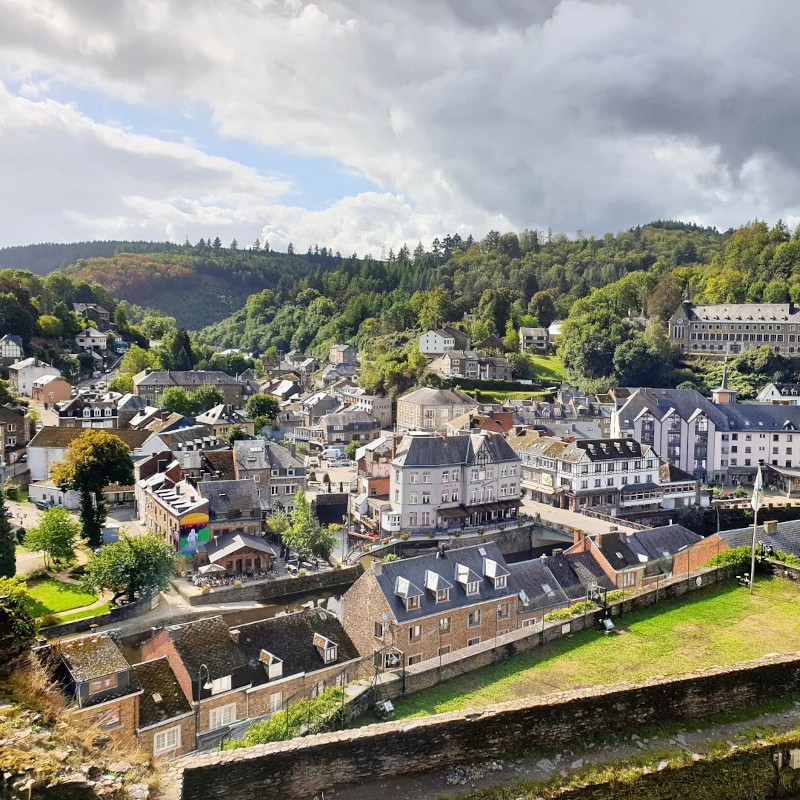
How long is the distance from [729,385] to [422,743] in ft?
239

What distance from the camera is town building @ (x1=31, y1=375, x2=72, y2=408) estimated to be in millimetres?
58719

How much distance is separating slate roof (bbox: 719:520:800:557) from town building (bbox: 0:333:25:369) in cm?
6306

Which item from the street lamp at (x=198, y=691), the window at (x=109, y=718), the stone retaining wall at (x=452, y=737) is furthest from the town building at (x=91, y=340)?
the stone retaining wall at (x=452, y=737)

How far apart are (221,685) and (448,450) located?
23.8 metres

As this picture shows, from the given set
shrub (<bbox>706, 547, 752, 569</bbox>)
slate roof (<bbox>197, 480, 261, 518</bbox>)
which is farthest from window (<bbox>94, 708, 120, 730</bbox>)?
slate roof (<bbox>197, 480, 261, 518</bbox>)

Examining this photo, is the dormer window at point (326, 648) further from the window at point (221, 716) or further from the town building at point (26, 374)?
the town building at point (26, 374)

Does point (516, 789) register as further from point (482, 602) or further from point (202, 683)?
point (482, 602)

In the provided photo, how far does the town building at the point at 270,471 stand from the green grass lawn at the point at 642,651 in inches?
1138

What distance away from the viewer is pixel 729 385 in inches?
2837

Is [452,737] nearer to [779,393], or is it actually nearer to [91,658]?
[91,658]

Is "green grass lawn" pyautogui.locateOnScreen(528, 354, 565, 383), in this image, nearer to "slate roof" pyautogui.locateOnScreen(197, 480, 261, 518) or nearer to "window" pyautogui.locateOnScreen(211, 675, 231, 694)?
"slate roof" pyautogui.locateOnScreen(197, 480, 261, 518)

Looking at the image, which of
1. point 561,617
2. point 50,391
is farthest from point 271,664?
point 50,391

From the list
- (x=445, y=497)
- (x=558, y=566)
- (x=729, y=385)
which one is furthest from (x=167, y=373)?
(x=729, y=385)

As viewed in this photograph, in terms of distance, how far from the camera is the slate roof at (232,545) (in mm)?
33000
